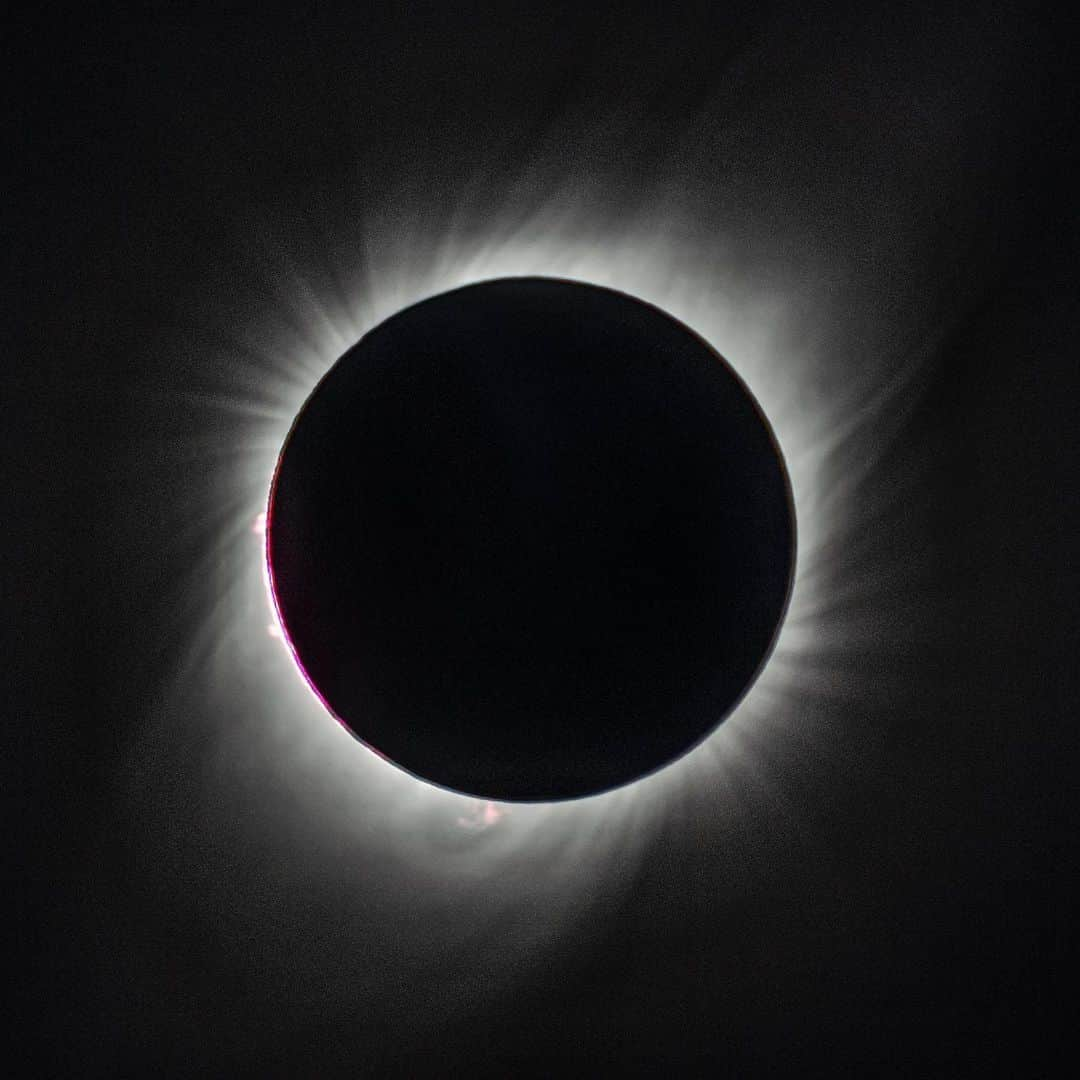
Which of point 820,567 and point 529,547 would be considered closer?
point 529,547

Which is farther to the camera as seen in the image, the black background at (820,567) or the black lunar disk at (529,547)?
the black background at (820,567)

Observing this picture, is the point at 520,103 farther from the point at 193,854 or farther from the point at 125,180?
the point at 193,854

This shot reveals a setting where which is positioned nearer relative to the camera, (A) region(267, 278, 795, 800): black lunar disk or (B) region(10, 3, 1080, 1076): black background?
(A) region(267, 278, 795, 800): black lunar disk

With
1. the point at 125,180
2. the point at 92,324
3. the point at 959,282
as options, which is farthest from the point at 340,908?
the point at 959,282
